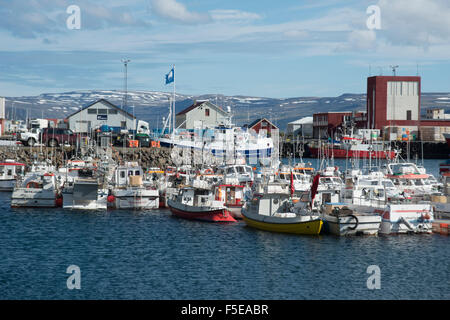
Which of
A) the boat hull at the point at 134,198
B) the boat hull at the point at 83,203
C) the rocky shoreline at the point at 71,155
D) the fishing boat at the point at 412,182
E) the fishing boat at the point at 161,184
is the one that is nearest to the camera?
the boat hull at the point at 83,203

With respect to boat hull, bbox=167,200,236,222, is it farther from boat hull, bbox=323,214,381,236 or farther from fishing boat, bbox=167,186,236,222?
boat hull, bbox=323,214,381,236

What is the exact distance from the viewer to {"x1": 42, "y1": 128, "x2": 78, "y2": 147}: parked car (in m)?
86.9

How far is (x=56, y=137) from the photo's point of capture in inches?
3460

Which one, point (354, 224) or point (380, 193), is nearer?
point (354, 224)

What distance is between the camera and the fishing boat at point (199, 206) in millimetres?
42781

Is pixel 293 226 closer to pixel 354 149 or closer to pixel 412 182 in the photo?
pixel 412 182

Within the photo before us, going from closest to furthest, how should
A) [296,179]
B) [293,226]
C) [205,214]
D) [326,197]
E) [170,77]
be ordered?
[293,226] < [326,197] < [205,214] < [296,179] < [170,77]

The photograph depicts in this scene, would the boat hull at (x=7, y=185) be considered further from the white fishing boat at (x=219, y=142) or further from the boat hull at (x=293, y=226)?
the boat hull at (x=293, y=226)

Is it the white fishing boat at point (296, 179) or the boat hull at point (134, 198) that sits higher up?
the white fishing boat at point (296, 179)

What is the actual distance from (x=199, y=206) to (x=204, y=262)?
12060mm

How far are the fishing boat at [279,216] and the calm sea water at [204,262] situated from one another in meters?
0.55

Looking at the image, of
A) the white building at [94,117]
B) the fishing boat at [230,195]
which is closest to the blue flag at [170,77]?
the white building at [94,117]

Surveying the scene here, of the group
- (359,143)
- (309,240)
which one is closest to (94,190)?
(309,240)

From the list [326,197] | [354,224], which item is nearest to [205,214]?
[326,197]
